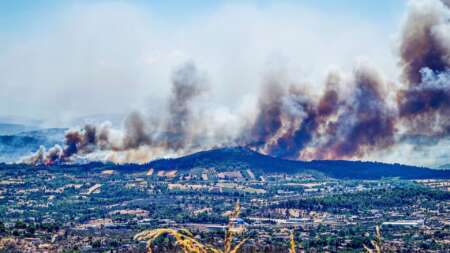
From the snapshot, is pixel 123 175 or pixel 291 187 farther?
pixel 123 175

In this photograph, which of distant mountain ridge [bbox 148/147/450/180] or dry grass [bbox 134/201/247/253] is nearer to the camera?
dry grass [bbox 134/201/247/253]

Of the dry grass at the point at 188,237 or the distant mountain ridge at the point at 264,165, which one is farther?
the distant mountain ridge at the point at 264,165

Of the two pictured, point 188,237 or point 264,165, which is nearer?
point 188,237

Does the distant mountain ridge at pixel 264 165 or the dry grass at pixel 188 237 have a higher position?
the distant mountain ridge at pixel 264 165

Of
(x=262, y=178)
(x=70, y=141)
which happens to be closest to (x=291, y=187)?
(x=262, y=178)

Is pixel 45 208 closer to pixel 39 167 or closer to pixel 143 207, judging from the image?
pixel 143 207

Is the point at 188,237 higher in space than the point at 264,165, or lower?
lower

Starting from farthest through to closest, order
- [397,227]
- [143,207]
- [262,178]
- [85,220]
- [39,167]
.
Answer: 1. [39,167]
2. [262,178]
3. [143,207]
4. [85,220]
5. [397,227]

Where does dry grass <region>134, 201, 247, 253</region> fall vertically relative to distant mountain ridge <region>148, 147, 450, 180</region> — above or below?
below
